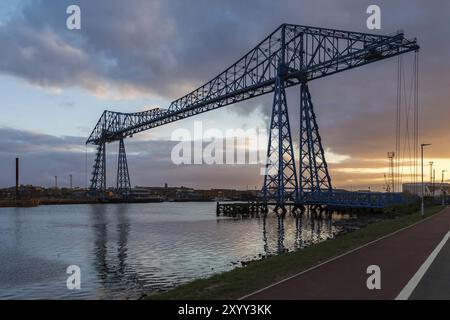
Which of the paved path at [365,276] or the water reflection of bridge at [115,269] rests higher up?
the paved path at [365,276]

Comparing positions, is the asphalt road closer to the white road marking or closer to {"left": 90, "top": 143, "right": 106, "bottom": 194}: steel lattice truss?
the white road marking

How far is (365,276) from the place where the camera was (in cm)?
1334

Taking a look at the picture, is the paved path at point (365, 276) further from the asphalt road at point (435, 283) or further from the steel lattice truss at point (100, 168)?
the steel lattice truss at point (100, 168)

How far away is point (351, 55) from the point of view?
203 feet

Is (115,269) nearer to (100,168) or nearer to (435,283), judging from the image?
(435,283)

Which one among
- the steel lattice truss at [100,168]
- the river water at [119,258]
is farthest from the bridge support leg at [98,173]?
the river water at [119,258]

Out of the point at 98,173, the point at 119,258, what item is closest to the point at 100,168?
the point at 98,173

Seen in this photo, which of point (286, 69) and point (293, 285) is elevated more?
point (286, 69)

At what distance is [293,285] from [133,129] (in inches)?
5048

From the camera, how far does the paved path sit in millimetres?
11141

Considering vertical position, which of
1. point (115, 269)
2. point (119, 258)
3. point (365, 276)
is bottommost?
point (119, 258)

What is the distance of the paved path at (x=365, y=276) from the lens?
439 inches
